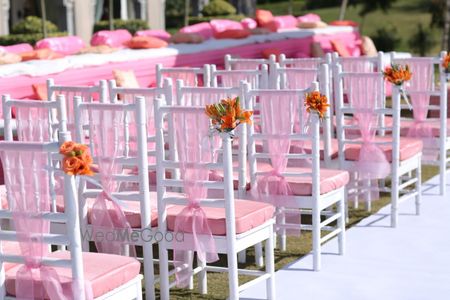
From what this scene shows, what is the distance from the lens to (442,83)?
6.50 meters

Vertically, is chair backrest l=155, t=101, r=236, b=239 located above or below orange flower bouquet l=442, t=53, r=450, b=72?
below

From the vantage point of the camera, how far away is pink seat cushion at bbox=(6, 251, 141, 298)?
3.37 meters

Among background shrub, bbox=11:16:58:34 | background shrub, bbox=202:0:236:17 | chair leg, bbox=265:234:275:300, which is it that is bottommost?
chair leg, bbox=265:234:275:300

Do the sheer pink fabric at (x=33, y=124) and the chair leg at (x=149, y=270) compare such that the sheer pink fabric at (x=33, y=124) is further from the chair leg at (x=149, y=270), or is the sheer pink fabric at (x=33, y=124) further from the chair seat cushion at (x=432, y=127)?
the chair seat cushion at (x=432, y=127)

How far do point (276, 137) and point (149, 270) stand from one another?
108 cm

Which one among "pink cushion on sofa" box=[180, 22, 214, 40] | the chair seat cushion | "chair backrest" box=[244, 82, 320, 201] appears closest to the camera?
"chair backrest" box=[244, 82, 320, 201]

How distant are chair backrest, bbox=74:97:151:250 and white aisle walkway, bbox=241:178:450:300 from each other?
0.83 metres

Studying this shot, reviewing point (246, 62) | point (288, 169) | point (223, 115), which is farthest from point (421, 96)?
point (223, 115)

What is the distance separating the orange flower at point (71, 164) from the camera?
313 centimetres

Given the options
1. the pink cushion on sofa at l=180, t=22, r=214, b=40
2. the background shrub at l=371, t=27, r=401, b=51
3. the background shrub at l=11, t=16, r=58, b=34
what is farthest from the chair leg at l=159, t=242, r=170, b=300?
the background shrub at l=371, t=27, r=401, b=51

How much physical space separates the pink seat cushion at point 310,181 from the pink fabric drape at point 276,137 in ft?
0.15

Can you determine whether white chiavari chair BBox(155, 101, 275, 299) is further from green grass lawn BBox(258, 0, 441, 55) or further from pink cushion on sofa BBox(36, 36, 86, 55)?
green grass lawn BBox(258, 0, 441, 55)

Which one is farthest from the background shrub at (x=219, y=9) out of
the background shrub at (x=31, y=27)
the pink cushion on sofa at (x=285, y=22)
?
the pink cushion on sofa at (x=285, y=22)

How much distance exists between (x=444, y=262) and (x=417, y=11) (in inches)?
959
